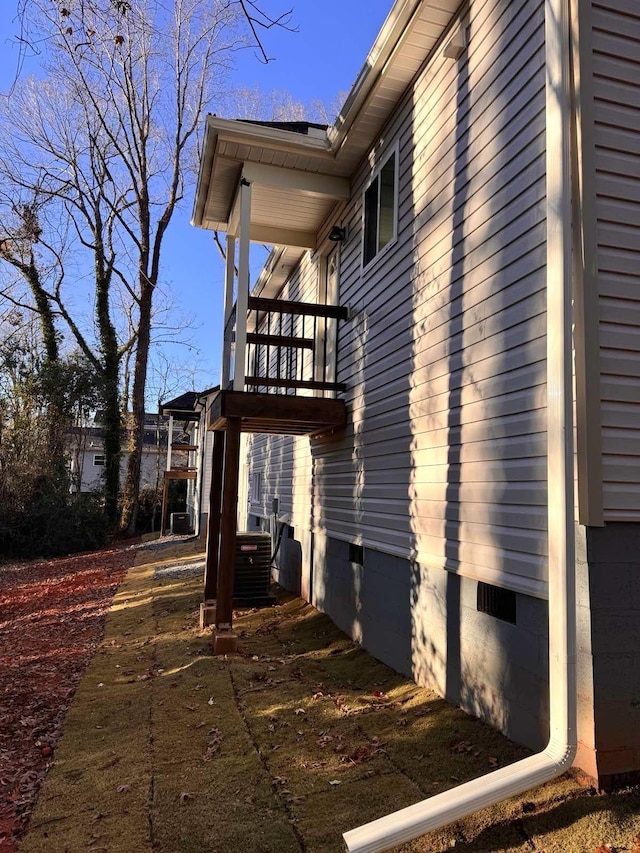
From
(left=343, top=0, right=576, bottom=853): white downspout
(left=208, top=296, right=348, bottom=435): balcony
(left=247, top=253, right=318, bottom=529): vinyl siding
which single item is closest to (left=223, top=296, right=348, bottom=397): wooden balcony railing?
(left=208, top=296, right=348, bottom=435): balcony

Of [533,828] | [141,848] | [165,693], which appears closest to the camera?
[533,828]

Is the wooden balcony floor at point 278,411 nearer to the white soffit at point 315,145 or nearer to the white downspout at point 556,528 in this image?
the white soffit at point 315,145

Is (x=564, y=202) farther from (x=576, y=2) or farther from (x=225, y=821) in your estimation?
(x=225, y=821)

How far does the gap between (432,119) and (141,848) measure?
5.86 meters

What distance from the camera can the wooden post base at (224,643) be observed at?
650cm

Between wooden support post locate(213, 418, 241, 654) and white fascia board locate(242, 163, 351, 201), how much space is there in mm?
3017

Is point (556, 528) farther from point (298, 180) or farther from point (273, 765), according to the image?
point (298, 180)

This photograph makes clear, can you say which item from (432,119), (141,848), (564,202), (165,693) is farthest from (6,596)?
(564,202)

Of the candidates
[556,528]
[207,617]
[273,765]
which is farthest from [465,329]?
[207,617]

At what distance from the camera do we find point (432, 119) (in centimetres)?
561

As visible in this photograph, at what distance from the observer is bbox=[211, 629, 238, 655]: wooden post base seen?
6.50 meters

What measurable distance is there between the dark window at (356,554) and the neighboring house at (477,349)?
0.06 m

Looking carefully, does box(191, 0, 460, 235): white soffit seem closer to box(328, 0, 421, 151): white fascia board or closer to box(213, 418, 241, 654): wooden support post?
box(328, 0, 421, 151): white fascia board

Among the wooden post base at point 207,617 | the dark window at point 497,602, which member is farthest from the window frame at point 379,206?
the wooden post base at point 207,617
